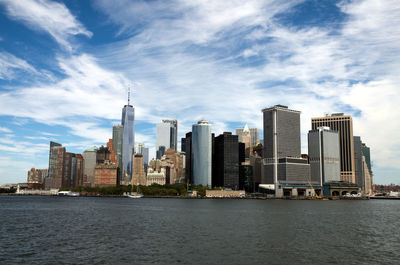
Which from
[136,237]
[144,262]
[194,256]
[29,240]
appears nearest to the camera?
[144,262]

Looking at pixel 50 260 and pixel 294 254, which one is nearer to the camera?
pixel 50 260

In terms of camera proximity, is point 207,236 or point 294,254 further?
point 207,236

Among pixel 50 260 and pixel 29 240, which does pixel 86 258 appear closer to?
pixel 50 260

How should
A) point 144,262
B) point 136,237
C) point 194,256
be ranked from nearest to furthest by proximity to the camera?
1. point 144,262
2. point 194,256
3. point 136,237

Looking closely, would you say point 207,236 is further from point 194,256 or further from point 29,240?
point 29,240

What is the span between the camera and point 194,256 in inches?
2111

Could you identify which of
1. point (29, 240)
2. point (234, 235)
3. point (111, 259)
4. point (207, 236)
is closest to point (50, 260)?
point (111, 259)

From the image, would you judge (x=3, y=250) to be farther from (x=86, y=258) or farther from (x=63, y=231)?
(x=63, y=231)

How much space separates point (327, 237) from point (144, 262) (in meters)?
40.2

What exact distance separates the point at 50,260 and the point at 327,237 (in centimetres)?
5057

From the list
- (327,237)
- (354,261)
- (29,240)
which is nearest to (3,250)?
(29,240)

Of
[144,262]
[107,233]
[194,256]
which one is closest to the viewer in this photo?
[144,262]

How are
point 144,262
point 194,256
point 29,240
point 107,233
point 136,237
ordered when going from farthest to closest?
1. point 107,233
2. point 136,237
3. point 29,240
4. point 194,256
5. point 144,262

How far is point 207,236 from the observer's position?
240 ft
